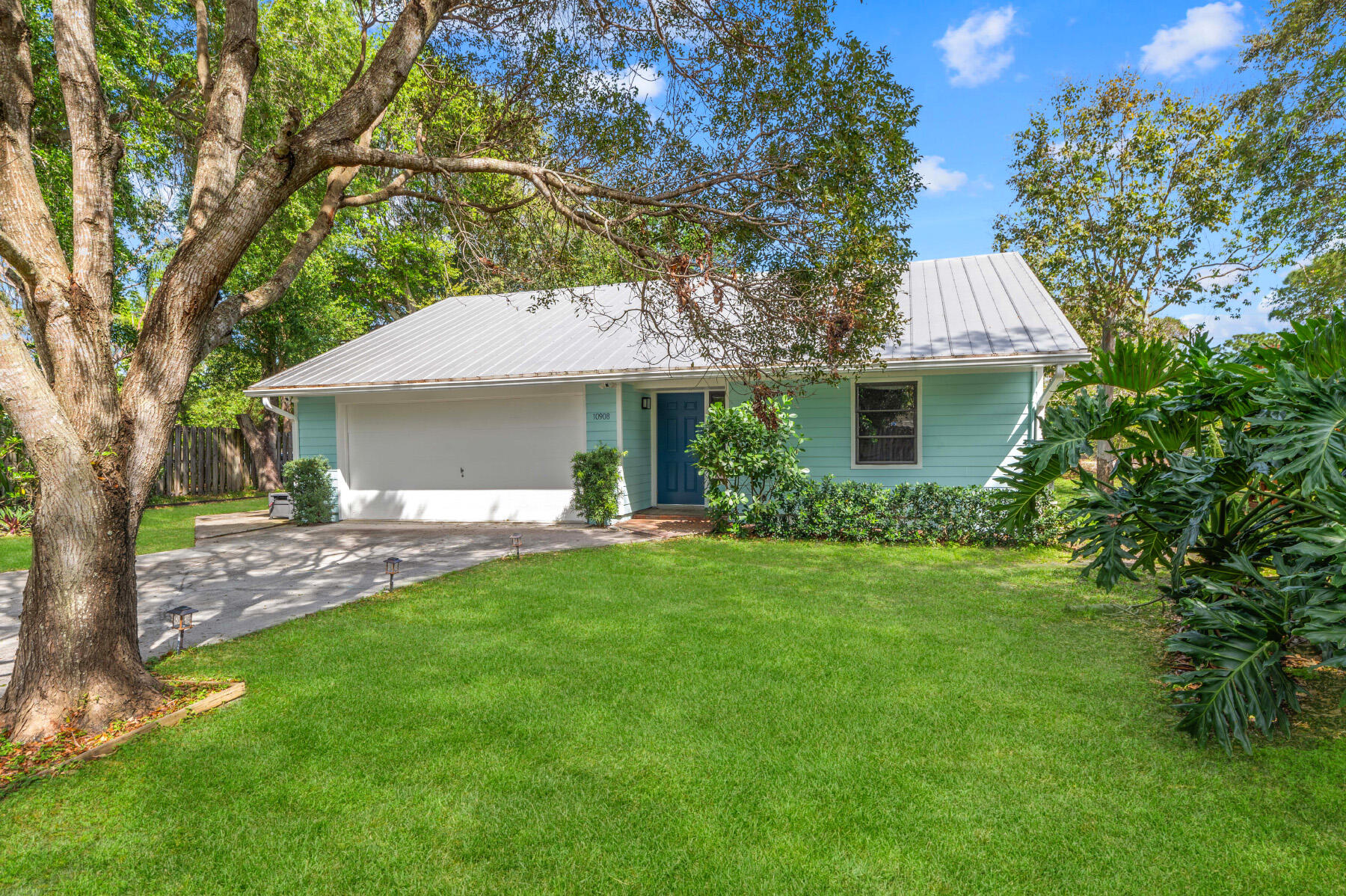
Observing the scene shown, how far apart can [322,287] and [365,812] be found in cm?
1830

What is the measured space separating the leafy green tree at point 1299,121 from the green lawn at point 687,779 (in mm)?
14256

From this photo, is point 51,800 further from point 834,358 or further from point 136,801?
point 834,358

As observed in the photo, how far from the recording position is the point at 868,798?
2844 mm

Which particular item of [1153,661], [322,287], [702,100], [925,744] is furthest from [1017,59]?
[322,287]

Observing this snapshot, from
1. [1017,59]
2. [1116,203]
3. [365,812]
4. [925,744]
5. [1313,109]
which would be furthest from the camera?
[1116,203]

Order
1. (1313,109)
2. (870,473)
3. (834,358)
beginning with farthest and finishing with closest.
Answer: (1313,109) < (870,473) < (834,358)

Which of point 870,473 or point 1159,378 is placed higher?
point 1159,378

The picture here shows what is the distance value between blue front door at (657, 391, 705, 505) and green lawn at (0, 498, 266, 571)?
759cm

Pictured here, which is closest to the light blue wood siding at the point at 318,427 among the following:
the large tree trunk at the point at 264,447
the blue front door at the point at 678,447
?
the blue front door at the point at 678,447

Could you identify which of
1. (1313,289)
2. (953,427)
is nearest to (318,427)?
(953,427)

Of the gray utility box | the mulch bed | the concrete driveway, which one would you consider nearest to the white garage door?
the concrete driveway

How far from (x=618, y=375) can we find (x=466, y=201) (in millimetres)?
4956

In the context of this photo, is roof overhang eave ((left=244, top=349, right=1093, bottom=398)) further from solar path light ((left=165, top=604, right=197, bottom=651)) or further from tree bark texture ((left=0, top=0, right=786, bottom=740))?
solar path light ((left=165, top=604, right=197, bottom=651))

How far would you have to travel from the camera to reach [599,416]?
11609 mm
